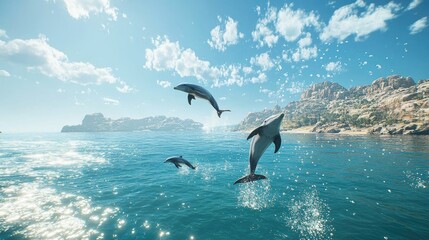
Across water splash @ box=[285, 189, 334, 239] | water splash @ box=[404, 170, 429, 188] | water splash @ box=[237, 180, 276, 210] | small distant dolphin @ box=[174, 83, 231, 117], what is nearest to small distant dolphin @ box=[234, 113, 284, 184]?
small distant dolphin @ box=[174, 83, 231, 117]

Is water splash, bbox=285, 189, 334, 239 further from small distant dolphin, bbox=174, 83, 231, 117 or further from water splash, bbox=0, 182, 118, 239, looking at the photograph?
water splash, bbox=0, 182, 118, 239

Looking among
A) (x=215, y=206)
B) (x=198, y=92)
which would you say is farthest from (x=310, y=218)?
(x=198, y=92)

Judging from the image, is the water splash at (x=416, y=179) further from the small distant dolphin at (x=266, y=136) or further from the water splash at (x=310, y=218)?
the small distant dolphin at (x=266, y=136)

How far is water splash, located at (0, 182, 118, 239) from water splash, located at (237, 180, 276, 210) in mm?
11161

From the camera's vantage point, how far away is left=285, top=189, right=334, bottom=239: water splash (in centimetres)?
1273

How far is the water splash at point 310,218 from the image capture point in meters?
12.7

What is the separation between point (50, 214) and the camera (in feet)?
51.9

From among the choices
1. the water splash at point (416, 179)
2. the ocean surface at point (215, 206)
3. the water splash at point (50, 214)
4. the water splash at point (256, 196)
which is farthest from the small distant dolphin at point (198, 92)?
the water splash at point (416, 179)

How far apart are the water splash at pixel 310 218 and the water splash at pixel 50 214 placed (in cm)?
1301

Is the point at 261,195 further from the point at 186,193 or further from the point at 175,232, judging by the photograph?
the point at 175,232

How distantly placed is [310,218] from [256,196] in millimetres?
5744

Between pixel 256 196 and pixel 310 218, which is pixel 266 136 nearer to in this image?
pixel 310 218

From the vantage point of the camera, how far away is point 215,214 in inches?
616

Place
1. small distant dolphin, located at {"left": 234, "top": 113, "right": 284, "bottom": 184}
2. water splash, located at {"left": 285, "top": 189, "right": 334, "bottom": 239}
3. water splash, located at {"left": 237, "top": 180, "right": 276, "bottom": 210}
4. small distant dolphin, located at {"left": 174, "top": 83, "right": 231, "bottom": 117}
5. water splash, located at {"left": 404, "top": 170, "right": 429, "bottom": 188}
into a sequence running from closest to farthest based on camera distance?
small distant dolphin, located at {"left": 174, "top": 83, "right": 231, "bottom": 117}, small distant dolphin, located at {"left": 234, "top": 113, "right": 284, "bottom": 184}, water splash, located at {"left": 285, "top": 189, "right": 334, "bottom": 239}, water splash, located at {"left": 237, "top": 180, "right": 276, "bottom": 210}, water splash, located at {"left": 404, "top": 170, "right": 429, "bottom": 188}
